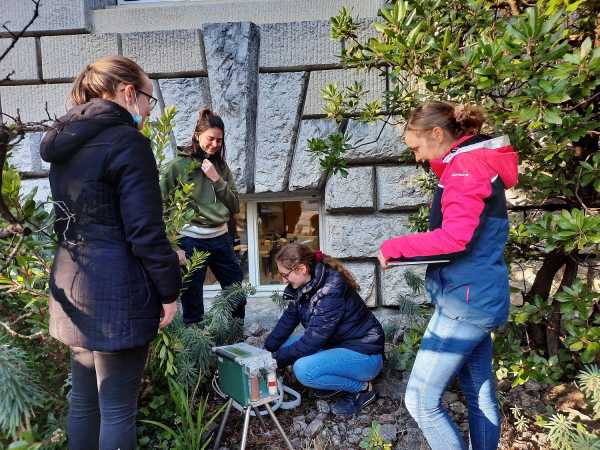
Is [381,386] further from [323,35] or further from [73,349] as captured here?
[323,35]

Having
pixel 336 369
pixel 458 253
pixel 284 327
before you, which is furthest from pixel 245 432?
pixel 458 253

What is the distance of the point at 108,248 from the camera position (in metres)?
1.41

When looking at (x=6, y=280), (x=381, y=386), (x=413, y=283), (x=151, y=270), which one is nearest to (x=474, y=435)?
(x=381, y=386)

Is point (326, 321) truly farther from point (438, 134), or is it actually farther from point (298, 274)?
point (438, 134)

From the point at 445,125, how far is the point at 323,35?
86.4 inches

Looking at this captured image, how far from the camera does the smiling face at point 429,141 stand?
1.76 m

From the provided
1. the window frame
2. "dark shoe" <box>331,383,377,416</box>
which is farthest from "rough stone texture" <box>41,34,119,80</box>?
"dark shoe" <box>331,383,377,416</box>

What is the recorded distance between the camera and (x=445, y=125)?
1755mm

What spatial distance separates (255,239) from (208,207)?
49.7 inches

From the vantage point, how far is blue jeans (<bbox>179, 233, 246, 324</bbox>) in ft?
9.56

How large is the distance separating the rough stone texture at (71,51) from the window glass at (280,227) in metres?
1.77

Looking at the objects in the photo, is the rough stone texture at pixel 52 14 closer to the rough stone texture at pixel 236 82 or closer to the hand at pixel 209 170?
the rough stone texture at pixel 236 82

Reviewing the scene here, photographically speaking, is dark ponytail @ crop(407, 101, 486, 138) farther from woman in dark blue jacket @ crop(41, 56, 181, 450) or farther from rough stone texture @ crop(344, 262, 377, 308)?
rough stone texture @ crop(344, 262, 377, 308)

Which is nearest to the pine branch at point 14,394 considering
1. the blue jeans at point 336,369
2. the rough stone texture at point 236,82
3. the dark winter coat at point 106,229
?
the dark winter coat at point 106,229
